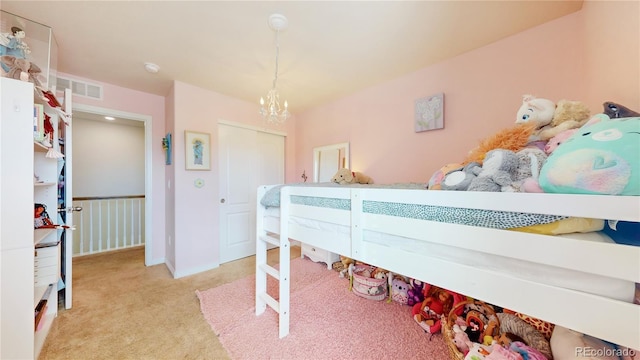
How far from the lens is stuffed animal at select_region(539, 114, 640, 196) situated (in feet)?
1.65

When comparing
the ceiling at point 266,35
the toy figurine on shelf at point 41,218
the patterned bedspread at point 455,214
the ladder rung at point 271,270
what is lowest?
the ladder rung at point 271,270

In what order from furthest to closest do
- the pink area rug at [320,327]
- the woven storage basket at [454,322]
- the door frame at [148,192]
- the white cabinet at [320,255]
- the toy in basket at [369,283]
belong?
the door frame at [148,192], the white cabinet at [320,255], the toy in basket at [369,283], the pink area rug at [320,327], the woven storage basket at [454,322]

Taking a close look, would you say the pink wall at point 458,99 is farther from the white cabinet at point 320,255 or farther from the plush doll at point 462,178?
the plush doll at point 462,178

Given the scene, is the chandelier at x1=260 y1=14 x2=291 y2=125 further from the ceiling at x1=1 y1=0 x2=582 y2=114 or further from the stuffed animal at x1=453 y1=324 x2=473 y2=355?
the stuffed animal at x1=453 y1=324 x2=473 y2=355

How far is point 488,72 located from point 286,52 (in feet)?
5.98

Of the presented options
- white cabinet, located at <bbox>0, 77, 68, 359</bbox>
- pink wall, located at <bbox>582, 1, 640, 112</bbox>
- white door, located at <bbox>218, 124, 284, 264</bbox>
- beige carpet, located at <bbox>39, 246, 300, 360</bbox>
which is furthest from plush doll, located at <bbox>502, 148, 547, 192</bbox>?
white door, located at <bbox>218, 124, 284, 264</bbox>

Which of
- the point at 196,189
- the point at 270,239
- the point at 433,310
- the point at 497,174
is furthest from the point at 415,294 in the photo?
the point at 196,189

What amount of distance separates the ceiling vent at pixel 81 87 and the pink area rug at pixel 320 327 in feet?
8.66

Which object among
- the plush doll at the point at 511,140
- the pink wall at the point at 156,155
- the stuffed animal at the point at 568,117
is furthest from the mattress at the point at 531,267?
the pink wall at the point at 156,155

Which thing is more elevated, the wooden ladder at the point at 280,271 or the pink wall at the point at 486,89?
the pink wall at the point at 486,89

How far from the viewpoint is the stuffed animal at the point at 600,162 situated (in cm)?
50

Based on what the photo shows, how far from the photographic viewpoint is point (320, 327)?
1662 millimetres

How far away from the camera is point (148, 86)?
8.64 feet

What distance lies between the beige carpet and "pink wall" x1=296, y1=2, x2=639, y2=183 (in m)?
2.33
